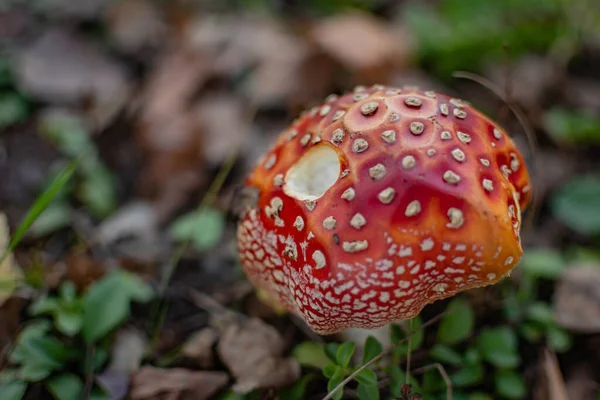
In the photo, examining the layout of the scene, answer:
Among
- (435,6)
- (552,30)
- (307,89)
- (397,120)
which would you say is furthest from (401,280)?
(435,6)

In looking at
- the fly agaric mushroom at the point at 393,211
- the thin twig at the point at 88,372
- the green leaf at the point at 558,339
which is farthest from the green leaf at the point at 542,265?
the thin twig at the point at 88,372

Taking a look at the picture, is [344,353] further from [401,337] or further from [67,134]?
[67,134]

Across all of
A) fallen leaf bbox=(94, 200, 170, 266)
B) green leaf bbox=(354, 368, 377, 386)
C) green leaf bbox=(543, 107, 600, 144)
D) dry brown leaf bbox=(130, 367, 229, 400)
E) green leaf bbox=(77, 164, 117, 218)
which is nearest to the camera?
green leaf bbox=(354, 368, 377, 386)

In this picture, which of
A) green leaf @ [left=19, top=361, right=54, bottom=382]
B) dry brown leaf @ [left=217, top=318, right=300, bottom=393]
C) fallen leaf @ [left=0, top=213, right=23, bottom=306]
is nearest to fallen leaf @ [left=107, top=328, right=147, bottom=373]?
green leaf @ [left=19, top=361, right=54, bottom=382]

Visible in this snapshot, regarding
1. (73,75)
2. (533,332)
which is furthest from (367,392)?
(73,75)

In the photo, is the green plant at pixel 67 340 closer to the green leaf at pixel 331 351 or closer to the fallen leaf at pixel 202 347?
the fallen leaf at pixel 202 347

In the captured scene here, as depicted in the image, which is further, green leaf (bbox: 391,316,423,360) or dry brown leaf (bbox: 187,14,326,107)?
dry brown leaf (bbox: 187,14,326,107)

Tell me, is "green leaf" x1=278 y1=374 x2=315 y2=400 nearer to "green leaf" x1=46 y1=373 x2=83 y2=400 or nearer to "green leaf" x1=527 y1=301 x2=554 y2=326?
"green leaf" x1=46 y1=373 x2=83 y2=400
